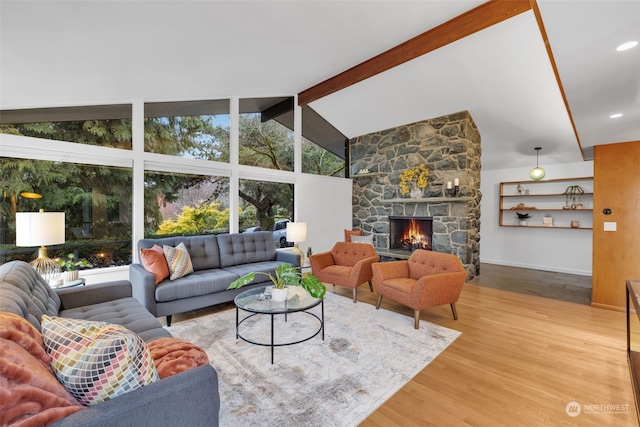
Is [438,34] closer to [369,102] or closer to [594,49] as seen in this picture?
[594,49]

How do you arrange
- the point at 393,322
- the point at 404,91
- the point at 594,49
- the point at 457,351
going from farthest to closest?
the point at 404,91 → the point at 393,322 → the point at 457,351 → the point at 594,49

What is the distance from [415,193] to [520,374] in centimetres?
369

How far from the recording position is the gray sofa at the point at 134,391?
0.97m

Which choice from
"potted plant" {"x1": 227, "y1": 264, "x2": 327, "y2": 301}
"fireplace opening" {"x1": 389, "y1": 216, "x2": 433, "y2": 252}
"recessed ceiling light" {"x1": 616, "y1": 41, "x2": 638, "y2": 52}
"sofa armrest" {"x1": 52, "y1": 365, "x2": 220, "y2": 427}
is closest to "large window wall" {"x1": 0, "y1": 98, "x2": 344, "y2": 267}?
"potted plant" {"x1": 227, "y1": 264, "x2": 327, "y2": 301}

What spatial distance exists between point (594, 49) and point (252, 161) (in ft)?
14.4

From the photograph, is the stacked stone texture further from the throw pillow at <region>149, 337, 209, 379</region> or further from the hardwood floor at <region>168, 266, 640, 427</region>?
the throw pillow at <region>149, 337, 209, 379</region>

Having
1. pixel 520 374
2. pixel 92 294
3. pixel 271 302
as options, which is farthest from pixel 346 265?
pixel 92 294

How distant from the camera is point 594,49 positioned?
207 cm

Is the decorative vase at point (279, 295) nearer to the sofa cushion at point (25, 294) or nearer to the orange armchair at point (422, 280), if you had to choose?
the orange armchair at point (422, 280)

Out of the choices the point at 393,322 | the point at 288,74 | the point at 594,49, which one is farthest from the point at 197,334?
the point at 594,49

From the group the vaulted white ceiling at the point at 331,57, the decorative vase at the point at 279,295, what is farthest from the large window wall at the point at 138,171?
the decorative vase at the point at 279,295

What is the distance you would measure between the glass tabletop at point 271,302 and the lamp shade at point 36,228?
172cm

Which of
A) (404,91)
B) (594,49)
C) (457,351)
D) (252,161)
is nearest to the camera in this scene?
(594,49)

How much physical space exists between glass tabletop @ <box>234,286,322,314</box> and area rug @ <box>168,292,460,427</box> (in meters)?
0.39
